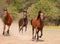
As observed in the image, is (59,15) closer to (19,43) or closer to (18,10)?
(18,10)

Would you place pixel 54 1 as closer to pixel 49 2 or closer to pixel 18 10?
pixel 49 2

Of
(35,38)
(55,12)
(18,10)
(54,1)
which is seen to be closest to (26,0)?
(18,10)

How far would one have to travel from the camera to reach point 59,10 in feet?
80.1

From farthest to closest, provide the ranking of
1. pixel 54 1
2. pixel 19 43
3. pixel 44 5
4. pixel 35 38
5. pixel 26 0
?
1. pixel 26 0
2. pixel 54 1
3. pixel 44 5
4. pixel 35 38
5. pixel 19 43

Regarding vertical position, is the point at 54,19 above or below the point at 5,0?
below

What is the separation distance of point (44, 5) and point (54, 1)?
8.98 ft

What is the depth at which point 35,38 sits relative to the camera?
9734 mm

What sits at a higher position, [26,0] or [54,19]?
[26,0]

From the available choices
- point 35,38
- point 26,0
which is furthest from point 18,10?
point 35,38

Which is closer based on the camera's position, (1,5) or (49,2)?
(49,2)

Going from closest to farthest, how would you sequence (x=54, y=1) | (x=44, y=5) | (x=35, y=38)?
(x=35, y=38) → (x=44, y=5) → (x=54, y=1)

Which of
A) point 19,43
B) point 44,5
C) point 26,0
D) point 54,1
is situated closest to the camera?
point 19,43

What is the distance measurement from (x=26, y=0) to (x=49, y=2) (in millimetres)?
4091

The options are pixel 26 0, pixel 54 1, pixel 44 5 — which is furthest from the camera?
pixel 26 0
